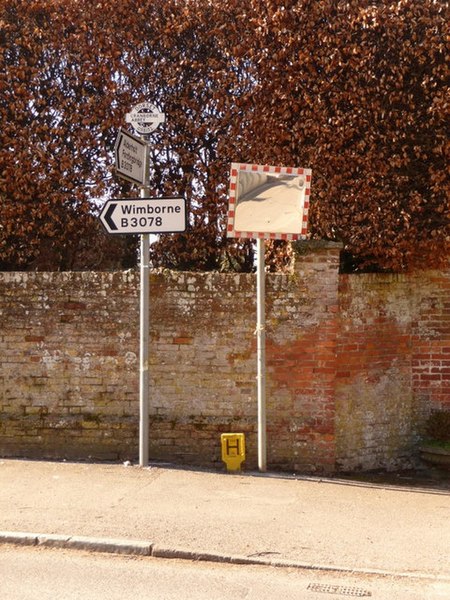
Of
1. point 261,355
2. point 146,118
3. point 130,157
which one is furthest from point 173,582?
point 146,118

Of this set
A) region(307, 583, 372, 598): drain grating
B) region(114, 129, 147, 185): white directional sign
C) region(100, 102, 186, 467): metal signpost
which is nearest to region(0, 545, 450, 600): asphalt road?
region(307, 583, 372, 598): drain grating

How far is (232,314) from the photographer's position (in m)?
8.16

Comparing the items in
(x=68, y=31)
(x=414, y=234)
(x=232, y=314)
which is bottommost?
(x=232, y=314)

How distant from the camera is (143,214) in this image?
7.61 metres

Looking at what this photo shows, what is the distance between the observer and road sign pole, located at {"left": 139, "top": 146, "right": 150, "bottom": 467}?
7719 millimetres

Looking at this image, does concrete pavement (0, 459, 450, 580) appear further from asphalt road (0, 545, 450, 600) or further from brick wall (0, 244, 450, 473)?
brick wall (0, 244, 450, 473)

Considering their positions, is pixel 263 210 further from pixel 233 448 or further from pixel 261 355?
pixel 233 448

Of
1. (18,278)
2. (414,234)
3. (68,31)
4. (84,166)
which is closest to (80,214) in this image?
(84,166)

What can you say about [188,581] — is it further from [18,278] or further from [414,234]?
[414,234]

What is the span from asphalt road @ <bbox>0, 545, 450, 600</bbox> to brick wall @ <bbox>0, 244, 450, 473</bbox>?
275cm

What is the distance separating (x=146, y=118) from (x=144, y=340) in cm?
242

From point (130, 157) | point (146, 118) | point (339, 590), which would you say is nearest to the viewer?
point (339, 590)

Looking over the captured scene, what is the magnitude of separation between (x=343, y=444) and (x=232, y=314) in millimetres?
1999

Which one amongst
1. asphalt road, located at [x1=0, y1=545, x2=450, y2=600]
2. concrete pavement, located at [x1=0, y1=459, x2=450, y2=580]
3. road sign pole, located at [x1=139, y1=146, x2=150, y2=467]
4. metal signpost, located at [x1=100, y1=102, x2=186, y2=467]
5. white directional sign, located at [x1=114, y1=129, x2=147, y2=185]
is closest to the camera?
asphalt road, located at [x1=0, y1=545, x2=450, y2=600]
